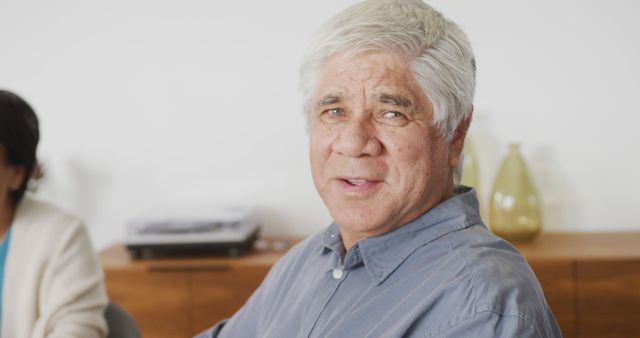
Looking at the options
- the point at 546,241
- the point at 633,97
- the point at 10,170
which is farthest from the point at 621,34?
the point at 10,170

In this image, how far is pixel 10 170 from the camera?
76.6 inches

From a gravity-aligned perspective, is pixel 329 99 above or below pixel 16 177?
above

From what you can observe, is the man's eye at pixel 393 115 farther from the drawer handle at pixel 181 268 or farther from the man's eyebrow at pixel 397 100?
the drawer handle at pixel 181 268

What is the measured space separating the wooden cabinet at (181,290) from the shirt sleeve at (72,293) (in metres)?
0.68

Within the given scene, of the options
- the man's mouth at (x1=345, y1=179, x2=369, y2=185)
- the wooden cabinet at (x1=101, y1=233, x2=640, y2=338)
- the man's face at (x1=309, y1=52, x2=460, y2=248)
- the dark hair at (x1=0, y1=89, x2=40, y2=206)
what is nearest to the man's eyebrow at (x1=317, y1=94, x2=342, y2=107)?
the man's face at (x1=309, y1=52, x2=460, y2=248)

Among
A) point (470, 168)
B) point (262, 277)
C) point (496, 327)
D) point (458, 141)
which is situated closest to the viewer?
point (496, 327)

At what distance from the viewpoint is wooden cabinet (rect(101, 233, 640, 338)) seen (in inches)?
95.7

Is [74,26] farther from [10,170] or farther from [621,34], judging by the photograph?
[621,34]

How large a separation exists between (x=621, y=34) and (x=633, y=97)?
0.24 metres

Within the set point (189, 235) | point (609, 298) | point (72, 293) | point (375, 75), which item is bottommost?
point (609, 298)

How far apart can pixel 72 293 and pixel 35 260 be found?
5.7 inches

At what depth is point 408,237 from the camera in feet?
4.18

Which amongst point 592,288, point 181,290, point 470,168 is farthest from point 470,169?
point 181,290

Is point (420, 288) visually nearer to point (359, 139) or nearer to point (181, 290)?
point (359, 139)
